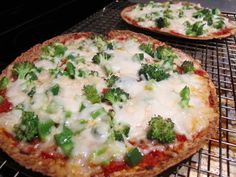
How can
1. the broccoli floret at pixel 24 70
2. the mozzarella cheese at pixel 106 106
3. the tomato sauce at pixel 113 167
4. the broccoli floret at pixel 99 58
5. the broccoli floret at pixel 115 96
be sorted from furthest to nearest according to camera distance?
the broccoli floret at pixel 99 58 → the broccoli floret at pixel 24 70 → the broccoli floret at pixel 115 96 → the mozzarella cheese at pixel 106 106 → the tomato sauce at pixel 113 167

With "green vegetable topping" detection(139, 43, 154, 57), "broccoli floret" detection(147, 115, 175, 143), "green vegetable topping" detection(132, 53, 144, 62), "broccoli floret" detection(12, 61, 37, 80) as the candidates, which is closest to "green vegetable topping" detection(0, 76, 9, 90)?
"broccoli floret" detection(12, 61, 37, 80)

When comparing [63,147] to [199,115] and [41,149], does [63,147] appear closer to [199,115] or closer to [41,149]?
[41,149]

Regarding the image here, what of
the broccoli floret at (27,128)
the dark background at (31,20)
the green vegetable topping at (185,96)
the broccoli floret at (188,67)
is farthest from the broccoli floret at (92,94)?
the dark background at (31,20)

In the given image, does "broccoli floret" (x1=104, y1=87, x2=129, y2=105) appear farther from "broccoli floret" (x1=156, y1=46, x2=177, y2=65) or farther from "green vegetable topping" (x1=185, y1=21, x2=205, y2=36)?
"green vegetable topping" (x1=185, y1=21, x2=205, y2=36)

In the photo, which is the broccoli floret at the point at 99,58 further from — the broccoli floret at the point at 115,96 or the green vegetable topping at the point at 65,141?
the green vegetable topping at the point at 65,141

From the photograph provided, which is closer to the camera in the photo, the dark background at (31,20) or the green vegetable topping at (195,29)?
the dark background at (31,20)
